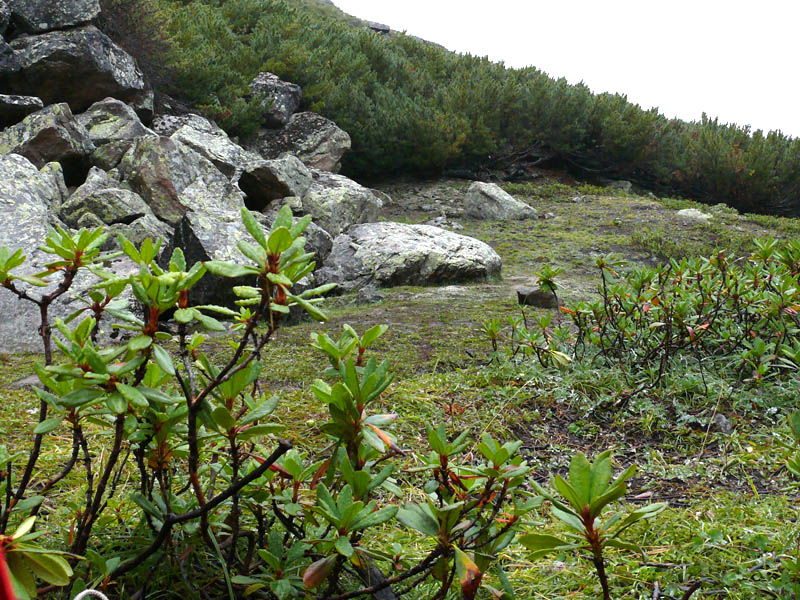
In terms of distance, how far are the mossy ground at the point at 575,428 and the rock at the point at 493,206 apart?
3.94 metres

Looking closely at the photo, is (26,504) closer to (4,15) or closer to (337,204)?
(337,204)

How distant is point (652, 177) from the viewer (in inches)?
461

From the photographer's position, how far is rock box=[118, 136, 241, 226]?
5.50 metres

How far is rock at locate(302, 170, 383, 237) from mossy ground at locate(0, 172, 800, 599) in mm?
1877

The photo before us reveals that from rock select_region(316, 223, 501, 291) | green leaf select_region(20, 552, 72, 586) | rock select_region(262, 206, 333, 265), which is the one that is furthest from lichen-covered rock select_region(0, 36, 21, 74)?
green leaf select_region(20, 552, 72, 586)

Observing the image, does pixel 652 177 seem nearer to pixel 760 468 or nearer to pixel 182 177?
pixel 182 177

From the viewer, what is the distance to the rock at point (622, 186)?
10977mm

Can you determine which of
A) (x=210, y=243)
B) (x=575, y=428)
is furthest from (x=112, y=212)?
(x=575, y=428)

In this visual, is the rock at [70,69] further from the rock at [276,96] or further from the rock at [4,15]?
the rock at [276,96]

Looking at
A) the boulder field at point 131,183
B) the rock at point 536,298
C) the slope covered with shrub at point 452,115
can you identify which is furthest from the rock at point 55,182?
the rock at point 536,298

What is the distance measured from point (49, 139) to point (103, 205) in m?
1.19

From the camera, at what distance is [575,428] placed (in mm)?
2340

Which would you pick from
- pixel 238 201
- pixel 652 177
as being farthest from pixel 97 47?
pixel 652 177

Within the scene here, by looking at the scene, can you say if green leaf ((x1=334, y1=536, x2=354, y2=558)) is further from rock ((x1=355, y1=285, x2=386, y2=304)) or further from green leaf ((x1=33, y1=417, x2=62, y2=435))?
rock ((x1=355, y1=285, x2=386, y2=304))
